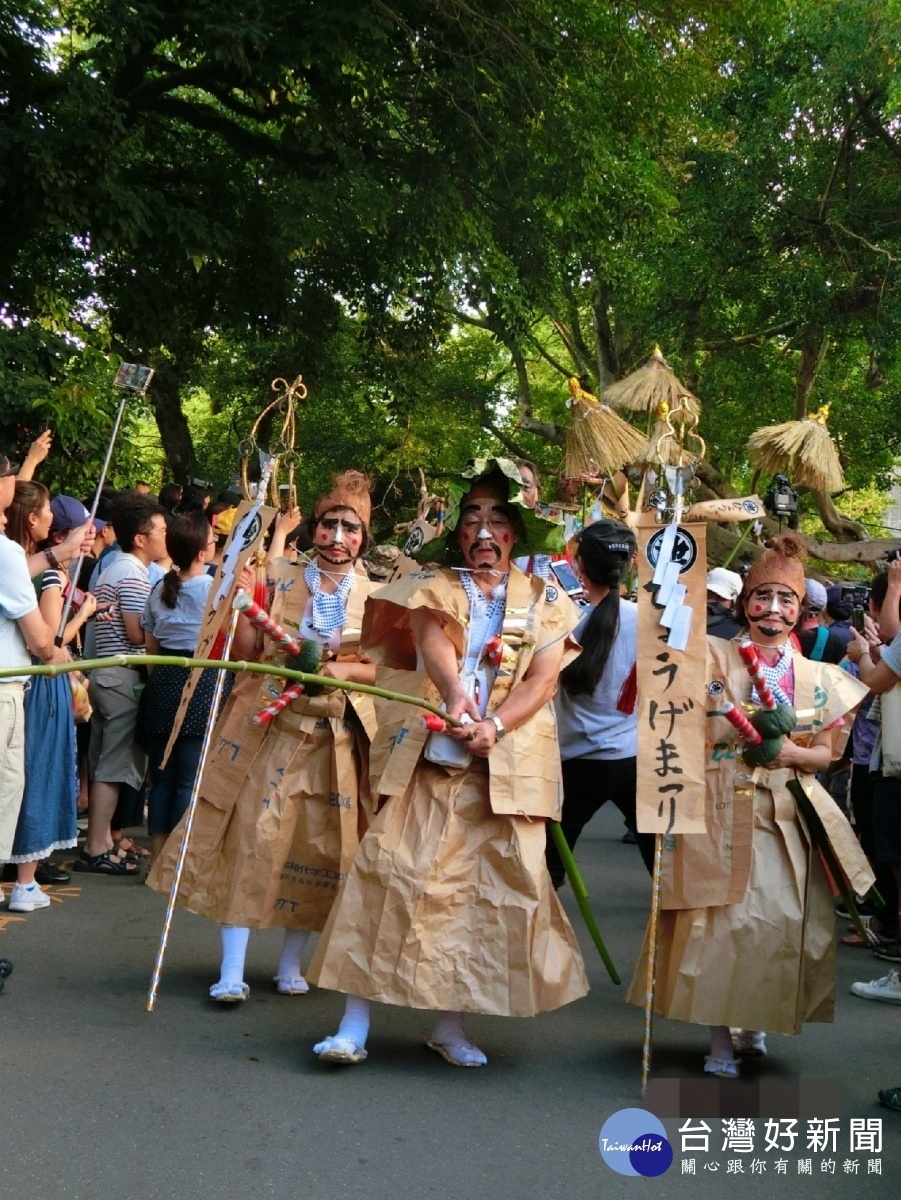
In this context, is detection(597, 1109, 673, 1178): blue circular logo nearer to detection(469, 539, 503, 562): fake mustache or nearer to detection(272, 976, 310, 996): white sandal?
detection(272, 976, 310, 996): white sandal

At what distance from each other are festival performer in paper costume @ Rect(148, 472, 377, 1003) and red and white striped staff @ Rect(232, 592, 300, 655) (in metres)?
0.17

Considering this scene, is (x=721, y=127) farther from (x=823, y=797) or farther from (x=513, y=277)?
(x=823, y=797)

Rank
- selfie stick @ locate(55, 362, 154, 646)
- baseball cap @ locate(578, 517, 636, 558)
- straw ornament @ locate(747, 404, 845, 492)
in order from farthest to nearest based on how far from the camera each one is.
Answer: selfie stick @ locate(55, 362, 154, 646) → straw ornament @ locate(747, 404, 845, 492) → baseball cap @ locate(578, 517, 636, 558)

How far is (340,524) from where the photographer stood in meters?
5.41

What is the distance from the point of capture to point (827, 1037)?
516 centimetres

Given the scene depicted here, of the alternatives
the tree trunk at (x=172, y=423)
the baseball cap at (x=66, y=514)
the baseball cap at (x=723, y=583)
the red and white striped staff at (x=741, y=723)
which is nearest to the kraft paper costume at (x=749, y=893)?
the red and white striped staff at (x=741, y=723)

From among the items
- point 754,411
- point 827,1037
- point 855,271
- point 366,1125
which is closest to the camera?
point 366,1125

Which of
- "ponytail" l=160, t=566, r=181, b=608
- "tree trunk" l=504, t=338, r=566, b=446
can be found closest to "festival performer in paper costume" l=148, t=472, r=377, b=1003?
"ponytail" l=160, t=566, r=181, b=608

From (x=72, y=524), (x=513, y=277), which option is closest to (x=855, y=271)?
(x=513, y=277)

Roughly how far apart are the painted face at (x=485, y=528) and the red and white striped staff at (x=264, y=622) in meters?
0.75

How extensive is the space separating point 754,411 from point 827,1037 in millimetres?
18893

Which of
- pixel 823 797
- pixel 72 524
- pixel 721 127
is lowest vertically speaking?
pixel 823 797

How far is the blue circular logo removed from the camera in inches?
150

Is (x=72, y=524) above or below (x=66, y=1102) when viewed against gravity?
above
